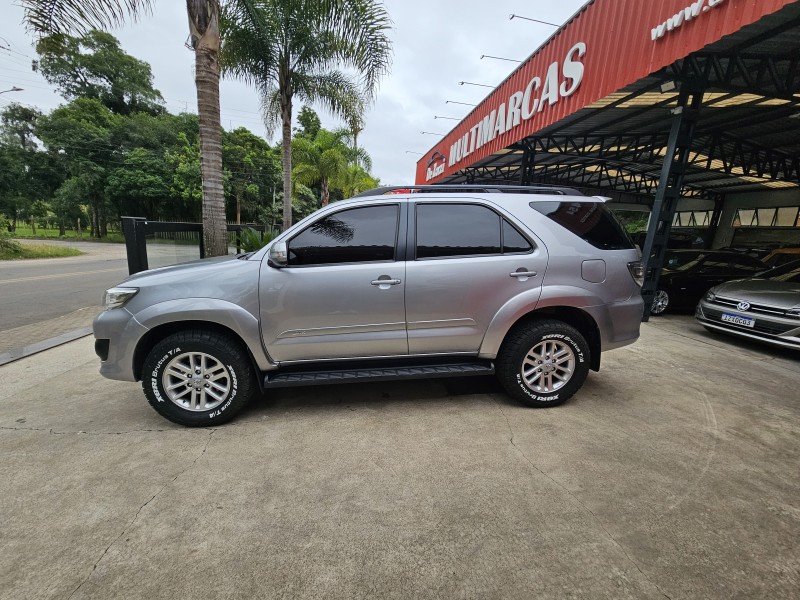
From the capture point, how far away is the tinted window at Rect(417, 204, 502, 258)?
3.02 meters

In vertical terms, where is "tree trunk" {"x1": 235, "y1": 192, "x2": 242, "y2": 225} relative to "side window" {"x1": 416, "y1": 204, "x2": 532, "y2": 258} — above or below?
above

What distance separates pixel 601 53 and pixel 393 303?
637 cm

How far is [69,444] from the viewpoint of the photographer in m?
2.68

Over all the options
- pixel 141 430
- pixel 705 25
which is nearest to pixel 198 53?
pixel 141 430

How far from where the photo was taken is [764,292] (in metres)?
5.20

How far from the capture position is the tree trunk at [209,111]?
5.22 m

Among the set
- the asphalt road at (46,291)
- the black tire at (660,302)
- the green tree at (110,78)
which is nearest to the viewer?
the asphalt road at (46,291)

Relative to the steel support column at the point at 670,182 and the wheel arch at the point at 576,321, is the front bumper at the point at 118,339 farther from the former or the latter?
the steel support column at the point at 670,182

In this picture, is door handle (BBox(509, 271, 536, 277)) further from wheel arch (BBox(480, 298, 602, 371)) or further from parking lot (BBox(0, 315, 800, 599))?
parking lot (BBox(0, 315, 800, 599))

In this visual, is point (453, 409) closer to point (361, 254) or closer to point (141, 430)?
point (361, 254)

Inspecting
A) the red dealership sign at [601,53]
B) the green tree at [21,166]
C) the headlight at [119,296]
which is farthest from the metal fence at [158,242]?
the green tree at [21,166]

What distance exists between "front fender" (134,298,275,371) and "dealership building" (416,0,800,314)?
606cm

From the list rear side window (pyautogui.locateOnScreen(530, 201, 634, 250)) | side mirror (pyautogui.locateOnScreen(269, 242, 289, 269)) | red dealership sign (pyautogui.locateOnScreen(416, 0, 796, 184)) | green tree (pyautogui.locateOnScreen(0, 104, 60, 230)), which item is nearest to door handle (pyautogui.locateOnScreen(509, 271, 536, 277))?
rear side window (pyautogui.locateOnScreen(530, 201, 634, 250))

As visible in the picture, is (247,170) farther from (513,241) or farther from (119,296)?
(513,241)
